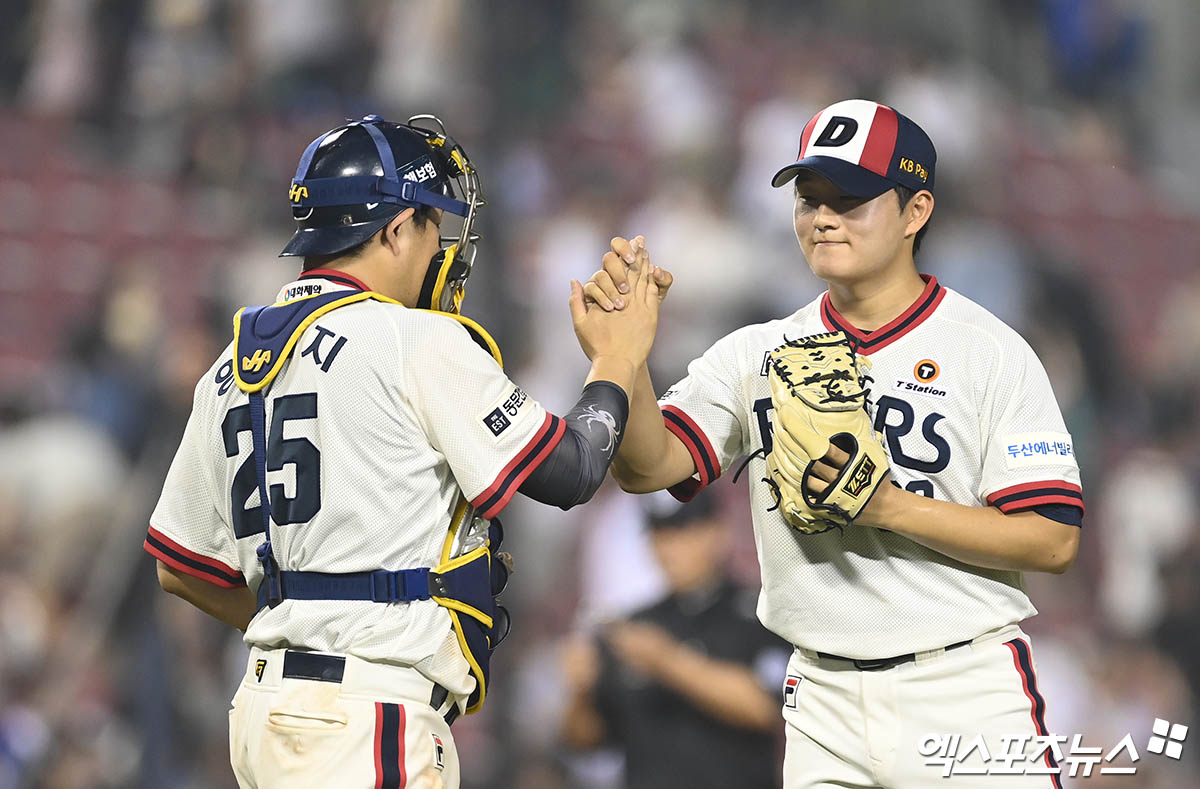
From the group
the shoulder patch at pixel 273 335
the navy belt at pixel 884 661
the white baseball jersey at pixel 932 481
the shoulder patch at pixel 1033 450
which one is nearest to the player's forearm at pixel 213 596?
the shoulder patch at pixel 273 335

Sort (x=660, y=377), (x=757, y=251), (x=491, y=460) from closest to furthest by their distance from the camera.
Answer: (x=491, y=460) → (x=660, y=377) → (x=757, y=251)

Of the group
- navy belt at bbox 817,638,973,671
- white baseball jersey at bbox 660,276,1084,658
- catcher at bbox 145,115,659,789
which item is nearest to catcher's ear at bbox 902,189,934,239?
white baseball jersey at bbox 660,276,1084,658

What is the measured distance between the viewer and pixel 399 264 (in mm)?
2486

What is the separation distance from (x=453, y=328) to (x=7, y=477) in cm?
551

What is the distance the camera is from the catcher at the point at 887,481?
2.41m

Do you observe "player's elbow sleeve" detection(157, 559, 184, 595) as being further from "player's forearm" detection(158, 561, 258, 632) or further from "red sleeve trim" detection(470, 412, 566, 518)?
"red sleeve trim" detection(470, 412, 566, 518)

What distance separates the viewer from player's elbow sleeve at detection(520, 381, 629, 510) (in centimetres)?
232

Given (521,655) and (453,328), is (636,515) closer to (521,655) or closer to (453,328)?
(521,655)

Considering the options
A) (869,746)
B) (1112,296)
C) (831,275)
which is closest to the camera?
(869,746)

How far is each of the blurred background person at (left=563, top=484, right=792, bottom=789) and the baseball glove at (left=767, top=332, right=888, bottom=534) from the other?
166cm

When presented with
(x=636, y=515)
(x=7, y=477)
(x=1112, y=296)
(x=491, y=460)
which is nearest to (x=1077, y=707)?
(x=636, y=515)

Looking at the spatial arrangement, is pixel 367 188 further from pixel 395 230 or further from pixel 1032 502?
pixel 1032 502

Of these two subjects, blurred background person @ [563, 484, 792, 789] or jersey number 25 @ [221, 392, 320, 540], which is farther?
blurred background person @ [563, 484, 792, 789]

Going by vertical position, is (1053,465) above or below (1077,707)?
above
